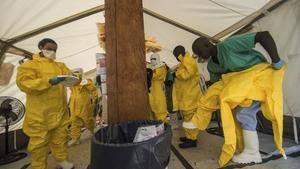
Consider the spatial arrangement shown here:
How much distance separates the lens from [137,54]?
1.28 meters

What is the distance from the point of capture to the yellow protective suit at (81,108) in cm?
349

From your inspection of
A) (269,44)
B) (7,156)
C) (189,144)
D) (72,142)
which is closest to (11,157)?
(7,156)

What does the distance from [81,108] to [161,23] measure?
71.5 inches

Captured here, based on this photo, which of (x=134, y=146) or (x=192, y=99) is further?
(x=192, y=99)

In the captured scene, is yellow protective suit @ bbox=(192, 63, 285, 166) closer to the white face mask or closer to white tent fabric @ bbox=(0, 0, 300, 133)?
white tent fabric @ bbox=(0, 0, 300, 133)

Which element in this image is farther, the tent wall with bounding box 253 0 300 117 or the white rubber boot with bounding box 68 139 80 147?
the white rubber boot with bounding box 68 139 80 147

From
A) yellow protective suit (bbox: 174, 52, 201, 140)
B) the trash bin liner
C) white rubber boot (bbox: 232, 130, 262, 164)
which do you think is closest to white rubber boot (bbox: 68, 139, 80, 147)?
yellow protective suit (bbox: 174, 52, 201, 140)

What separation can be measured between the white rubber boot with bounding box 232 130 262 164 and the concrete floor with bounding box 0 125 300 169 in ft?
0.23

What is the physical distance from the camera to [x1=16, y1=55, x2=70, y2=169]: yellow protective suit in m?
2.07

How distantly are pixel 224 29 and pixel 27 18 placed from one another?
2.64 m

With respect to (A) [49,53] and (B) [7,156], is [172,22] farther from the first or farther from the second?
(B) [7,156]

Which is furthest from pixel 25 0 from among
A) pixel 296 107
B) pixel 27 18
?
pixel 296 107

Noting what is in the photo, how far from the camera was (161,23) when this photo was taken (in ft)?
12.7

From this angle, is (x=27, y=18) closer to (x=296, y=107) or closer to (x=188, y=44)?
(x=188, y=44)
